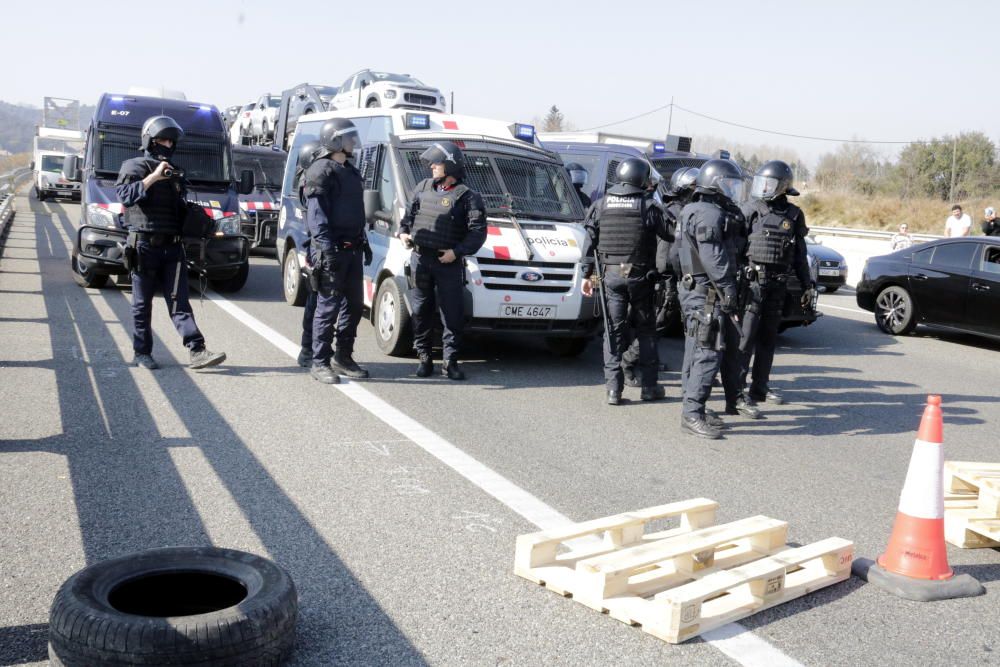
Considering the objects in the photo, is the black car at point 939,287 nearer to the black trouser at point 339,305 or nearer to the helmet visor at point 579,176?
the helmet visor at point 579,176

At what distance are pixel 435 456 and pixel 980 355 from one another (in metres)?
8.76

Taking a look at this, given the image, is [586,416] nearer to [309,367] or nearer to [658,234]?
[658,234]

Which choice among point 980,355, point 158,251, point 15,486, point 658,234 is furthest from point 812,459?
point 980,355

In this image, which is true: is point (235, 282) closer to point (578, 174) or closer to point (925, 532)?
point (578, 174)

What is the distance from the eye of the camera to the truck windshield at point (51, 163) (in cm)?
3797

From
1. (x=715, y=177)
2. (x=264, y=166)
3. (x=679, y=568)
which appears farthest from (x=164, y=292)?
(x=264, y=166)

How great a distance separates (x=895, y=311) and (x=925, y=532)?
9814mm

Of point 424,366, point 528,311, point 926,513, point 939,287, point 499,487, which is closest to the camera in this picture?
point 926,513

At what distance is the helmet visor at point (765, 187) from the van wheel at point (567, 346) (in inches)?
89.8

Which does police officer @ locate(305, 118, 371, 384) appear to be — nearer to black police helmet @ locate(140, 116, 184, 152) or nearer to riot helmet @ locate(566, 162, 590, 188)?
black police helmet @ locate(140, 116, 184, 152)

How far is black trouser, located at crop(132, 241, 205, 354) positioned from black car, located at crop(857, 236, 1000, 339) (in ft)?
30.4

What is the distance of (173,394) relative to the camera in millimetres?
7215

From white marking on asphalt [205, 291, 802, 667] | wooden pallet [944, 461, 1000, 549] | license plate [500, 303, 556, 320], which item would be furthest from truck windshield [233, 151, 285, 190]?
wooden pallet [944, 461, 1000, 549]

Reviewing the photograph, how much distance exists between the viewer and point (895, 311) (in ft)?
43.9
